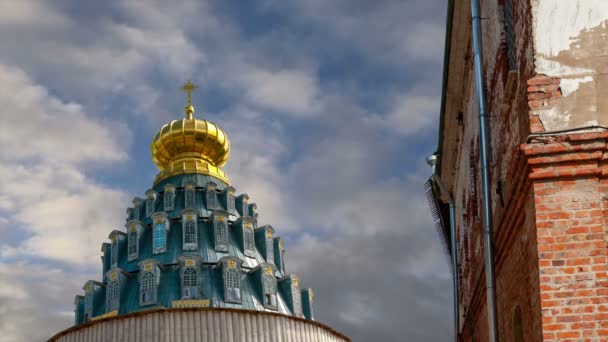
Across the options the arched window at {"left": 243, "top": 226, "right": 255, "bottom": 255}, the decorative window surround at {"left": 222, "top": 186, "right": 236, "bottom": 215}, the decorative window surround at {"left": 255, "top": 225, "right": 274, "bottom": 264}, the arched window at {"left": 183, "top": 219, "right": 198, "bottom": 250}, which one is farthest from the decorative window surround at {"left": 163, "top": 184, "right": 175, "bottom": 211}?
the decorative window surround at {"left": 255, "top": 225, "right": 274, "bottom": 264}

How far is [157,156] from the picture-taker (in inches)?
1928

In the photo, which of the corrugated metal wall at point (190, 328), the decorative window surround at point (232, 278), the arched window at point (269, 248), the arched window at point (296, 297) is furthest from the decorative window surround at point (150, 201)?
the corrugated metal wall at point (190, 328)

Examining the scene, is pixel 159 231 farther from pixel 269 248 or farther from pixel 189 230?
pixel 269 248

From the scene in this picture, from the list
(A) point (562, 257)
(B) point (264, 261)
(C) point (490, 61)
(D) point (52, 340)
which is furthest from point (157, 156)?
(A) point (562, 257)

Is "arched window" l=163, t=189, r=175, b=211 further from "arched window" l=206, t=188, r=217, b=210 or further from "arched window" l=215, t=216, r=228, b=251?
"arched window" l=215, t=216, r=228, b=251

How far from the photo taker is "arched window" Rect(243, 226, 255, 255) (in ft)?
143

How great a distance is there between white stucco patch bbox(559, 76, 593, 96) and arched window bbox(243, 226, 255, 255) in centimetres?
3543

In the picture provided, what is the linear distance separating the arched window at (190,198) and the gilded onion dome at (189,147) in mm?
2548

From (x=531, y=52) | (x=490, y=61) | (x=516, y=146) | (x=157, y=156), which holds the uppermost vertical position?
(x=157, y=156)

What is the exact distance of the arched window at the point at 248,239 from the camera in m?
43.6

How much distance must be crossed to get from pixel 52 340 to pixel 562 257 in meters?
27.0

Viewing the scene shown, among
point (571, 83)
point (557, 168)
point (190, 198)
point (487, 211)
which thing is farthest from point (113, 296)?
point (557, 168)

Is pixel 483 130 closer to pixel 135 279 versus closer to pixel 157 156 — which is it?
pixel 135 279

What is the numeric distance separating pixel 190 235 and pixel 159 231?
149 cm
